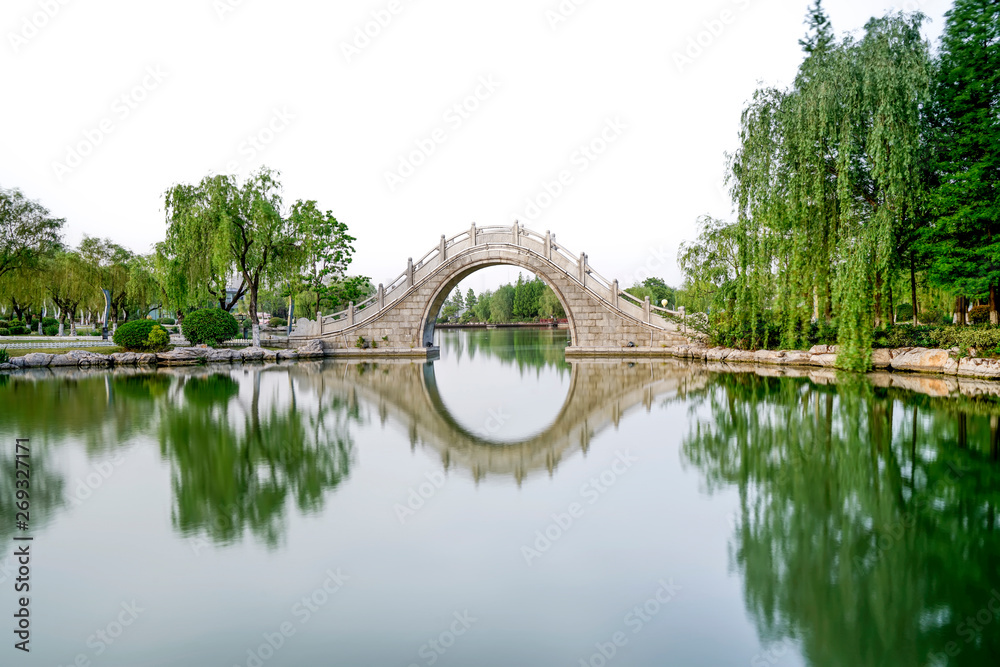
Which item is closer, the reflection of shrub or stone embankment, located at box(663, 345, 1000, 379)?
the reflection of shrub

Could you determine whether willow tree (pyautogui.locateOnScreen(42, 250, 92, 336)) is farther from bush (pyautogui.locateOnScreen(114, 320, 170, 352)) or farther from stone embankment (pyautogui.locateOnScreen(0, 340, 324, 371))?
stone embankment (pyautogui.locateOnScreen(0, 340, 324, 371))

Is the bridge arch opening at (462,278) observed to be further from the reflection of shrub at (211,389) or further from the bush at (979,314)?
the bush at (979,314)

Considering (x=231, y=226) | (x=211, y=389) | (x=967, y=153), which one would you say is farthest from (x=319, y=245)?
(x=967, y=153)

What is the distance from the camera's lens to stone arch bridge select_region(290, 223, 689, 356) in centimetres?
2023

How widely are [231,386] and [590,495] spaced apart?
1019 centimetres

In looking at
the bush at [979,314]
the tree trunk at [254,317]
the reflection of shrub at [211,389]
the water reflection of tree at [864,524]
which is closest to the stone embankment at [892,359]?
the bush at [979,314]

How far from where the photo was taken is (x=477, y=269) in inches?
872

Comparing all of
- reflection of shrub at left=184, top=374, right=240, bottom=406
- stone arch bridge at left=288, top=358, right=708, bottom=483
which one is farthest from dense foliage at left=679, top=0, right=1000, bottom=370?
reflection of shrub at left=184, top=374, right=240, bottom=406

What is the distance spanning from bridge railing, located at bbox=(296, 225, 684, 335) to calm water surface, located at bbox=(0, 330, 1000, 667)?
11.3 metres

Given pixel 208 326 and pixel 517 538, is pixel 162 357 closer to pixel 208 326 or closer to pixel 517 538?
pixel 208 326

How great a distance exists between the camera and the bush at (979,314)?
45.7 ft

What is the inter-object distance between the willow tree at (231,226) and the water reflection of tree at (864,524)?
17310 millimetres

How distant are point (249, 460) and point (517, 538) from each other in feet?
11.6

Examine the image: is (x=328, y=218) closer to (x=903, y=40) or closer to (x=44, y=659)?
(x=903, y=40)
